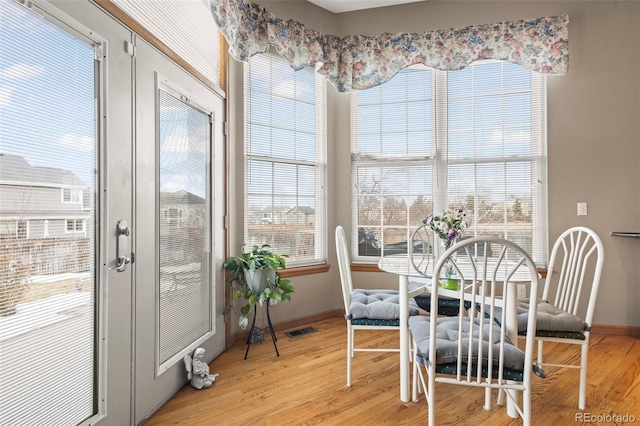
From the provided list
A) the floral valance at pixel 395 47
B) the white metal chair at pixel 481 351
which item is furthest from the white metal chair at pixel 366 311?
the floral valance at pixel 395 47

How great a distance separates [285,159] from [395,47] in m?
1.47

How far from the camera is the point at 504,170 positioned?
3.32 m

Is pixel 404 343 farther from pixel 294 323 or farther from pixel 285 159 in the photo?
pixel 285 159

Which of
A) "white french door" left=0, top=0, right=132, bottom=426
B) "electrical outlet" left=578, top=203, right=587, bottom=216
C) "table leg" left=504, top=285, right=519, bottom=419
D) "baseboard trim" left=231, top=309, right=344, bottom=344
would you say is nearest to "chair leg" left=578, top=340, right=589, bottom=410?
"table leg" left=504, top=285, right=519, bottom=419

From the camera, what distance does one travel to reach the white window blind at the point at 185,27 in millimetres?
1829

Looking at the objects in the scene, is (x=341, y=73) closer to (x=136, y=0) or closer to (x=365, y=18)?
(x=365, y=18)

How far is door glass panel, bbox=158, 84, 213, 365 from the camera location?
196 cm

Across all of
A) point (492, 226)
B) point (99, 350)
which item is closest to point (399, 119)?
point (492, 226)

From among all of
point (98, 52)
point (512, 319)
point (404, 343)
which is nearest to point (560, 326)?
point (512, 319)

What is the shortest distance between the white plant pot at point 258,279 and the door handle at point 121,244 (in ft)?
3.49

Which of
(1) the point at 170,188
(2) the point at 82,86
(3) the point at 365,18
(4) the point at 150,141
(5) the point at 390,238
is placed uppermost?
(3) the point at 365,18

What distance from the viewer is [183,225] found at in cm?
215

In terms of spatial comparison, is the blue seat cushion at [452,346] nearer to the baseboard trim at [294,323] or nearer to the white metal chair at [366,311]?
the white metal chair at [366,311]

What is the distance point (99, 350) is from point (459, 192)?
3.03 metres
